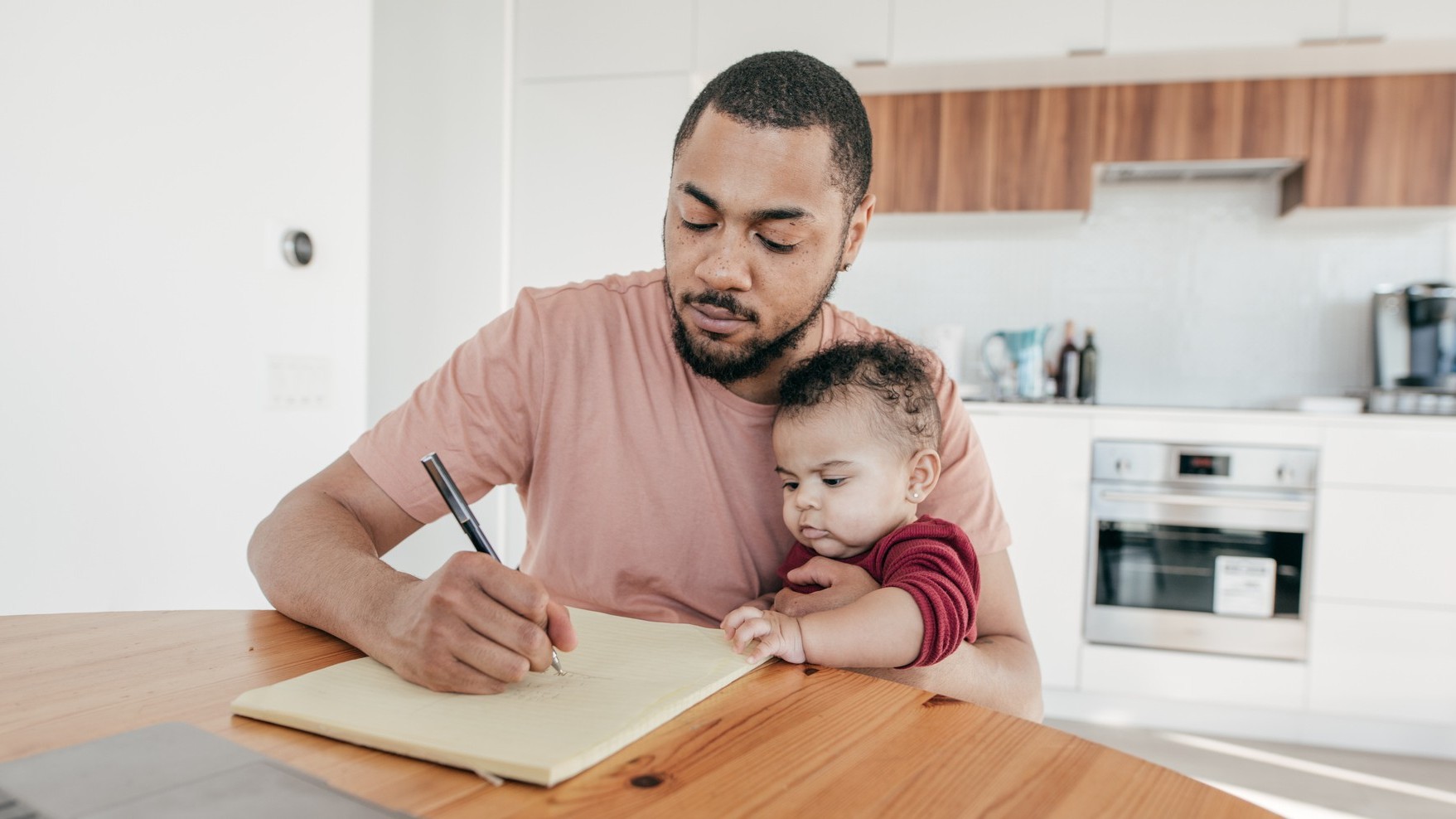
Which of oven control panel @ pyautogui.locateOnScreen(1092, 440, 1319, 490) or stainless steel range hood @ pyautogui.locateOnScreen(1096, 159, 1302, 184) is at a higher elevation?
stainless steel range hood @ pyautogui.locateOnScreen(1096, 159, 1302, 184)

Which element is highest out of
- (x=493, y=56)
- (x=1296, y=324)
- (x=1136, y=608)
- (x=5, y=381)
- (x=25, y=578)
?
(x=493, y=56)

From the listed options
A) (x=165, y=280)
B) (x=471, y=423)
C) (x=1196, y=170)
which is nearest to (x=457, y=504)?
(x=471, y=423)

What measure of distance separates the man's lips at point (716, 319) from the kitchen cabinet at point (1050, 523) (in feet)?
6.82

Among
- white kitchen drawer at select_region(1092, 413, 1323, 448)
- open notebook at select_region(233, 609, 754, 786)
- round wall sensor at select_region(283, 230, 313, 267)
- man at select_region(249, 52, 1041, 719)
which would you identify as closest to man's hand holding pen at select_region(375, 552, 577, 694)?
open notebook at select_region(233, 609, 754, 786)

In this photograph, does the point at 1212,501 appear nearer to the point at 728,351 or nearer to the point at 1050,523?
the point at 1050,523

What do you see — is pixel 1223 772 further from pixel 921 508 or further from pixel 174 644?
pixel 174 644

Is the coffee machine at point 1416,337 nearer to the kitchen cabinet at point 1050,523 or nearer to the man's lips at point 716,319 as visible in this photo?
the kitchen cabinet at point 1050,523

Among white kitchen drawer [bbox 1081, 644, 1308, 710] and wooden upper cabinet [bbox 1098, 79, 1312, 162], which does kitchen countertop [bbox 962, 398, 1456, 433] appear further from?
wooden upper cabinet [bbox 1098, 79, 1312, 162]

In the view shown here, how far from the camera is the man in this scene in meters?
1.14

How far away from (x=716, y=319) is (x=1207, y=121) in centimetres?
280

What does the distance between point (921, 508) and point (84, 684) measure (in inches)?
38.0

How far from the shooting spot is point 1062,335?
3.63 metres

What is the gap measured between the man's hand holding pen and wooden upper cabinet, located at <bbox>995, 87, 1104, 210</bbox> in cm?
302

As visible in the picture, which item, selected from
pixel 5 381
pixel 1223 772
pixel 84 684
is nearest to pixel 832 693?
pixel 84 684
